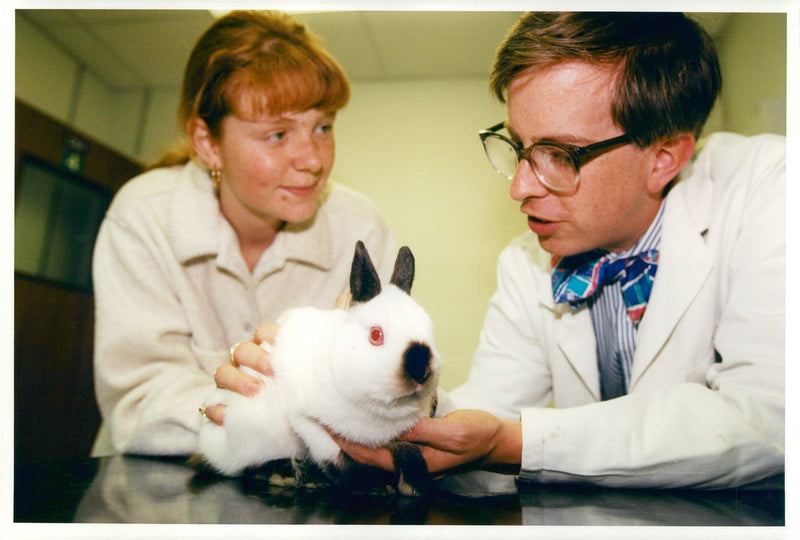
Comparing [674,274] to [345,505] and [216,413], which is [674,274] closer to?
[345,505]

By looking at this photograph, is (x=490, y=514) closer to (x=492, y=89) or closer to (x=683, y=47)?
(x=492, y=89)

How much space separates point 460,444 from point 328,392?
0.71ft

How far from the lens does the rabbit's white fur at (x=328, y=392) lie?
64cm

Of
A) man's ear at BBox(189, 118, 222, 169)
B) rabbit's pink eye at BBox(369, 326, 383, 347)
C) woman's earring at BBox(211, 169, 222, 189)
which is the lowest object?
rabbit's pink eye at BBox(369, 326, 383, 347)

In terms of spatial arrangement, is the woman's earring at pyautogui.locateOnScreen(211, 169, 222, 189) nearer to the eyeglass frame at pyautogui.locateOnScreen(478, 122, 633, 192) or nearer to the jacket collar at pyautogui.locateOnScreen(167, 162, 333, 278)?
the jacket collar at pyautogui.locateOnScreen(167, 162, 333, 278)

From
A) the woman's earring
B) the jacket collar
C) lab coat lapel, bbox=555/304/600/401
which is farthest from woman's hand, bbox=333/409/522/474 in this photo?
the woman's earring

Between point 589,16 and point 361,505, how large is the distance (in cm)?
94

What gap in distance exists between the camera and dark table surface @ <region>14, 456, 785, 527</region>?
0.71 m

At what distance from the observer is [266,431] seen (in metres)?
0.77

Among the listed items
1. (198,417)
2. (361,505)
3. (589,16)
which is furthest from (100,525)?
(589,16)

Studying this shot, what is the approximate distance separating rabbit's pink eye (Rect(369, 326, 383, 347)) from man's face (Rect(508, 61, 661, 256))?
1.46 feet

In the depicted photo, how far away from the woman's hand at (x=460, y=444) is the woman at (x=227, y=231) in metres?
0.31

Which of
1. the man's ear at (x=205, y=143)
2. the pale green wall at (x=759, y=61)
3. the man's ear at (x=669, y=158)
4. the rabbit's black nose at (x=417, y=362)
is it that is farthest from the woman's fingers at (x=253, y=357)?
the pale green wall at (x=759, y=61)

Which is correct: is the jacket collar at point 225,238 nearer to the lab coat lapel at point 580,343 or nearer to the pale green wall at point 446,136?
the pale green wall at point 446,136
